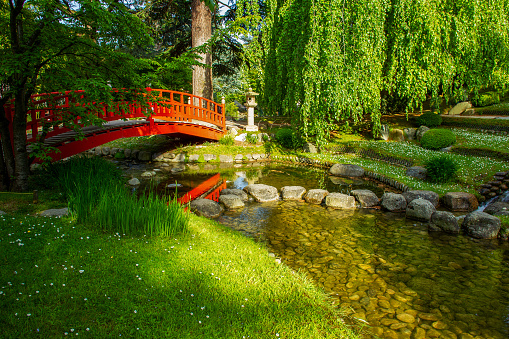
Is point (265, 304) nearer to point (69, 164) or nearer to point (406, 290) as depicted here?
point (406, 290)

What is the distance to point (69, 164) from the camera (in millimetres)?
7090

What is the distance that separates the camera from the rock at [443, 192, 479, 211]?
757 centimetres

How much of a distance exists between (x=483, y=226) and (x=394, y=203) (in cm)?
189

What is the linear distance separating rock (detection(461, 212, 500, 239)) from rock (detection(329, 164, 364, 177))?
514 centimetres

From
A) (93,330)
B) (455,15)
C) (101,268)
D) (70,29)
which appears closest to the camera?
(93,330)

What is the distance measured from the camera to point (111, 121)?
11.5 metres

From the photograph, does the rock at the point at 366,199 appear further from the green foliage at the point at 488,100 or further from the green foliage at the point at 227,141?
the green foliage at the point at 488,100

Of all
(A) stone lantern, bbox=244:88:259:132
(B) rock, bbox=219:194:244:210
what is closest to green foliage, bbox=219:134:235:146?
(A) stone lantern, bbox=244:88:259:132

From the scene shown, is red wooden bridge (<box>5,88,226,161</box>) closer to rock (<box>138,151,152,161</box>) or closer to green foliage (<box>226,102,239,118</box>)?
rock (<box>138,151,152,161</box>)

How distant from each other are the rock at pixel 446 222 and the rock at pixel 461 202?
148 centimetres

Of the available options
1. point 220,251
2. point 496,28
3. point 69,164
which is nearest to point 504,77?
point 496,28

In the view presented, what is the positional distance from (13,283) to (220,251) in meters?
2.30

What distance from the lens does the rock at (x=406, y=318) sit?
3.64 meters

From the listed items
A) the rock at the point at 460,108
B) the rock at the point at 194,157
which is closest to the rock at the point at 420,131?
the rock at the point at 460,108
